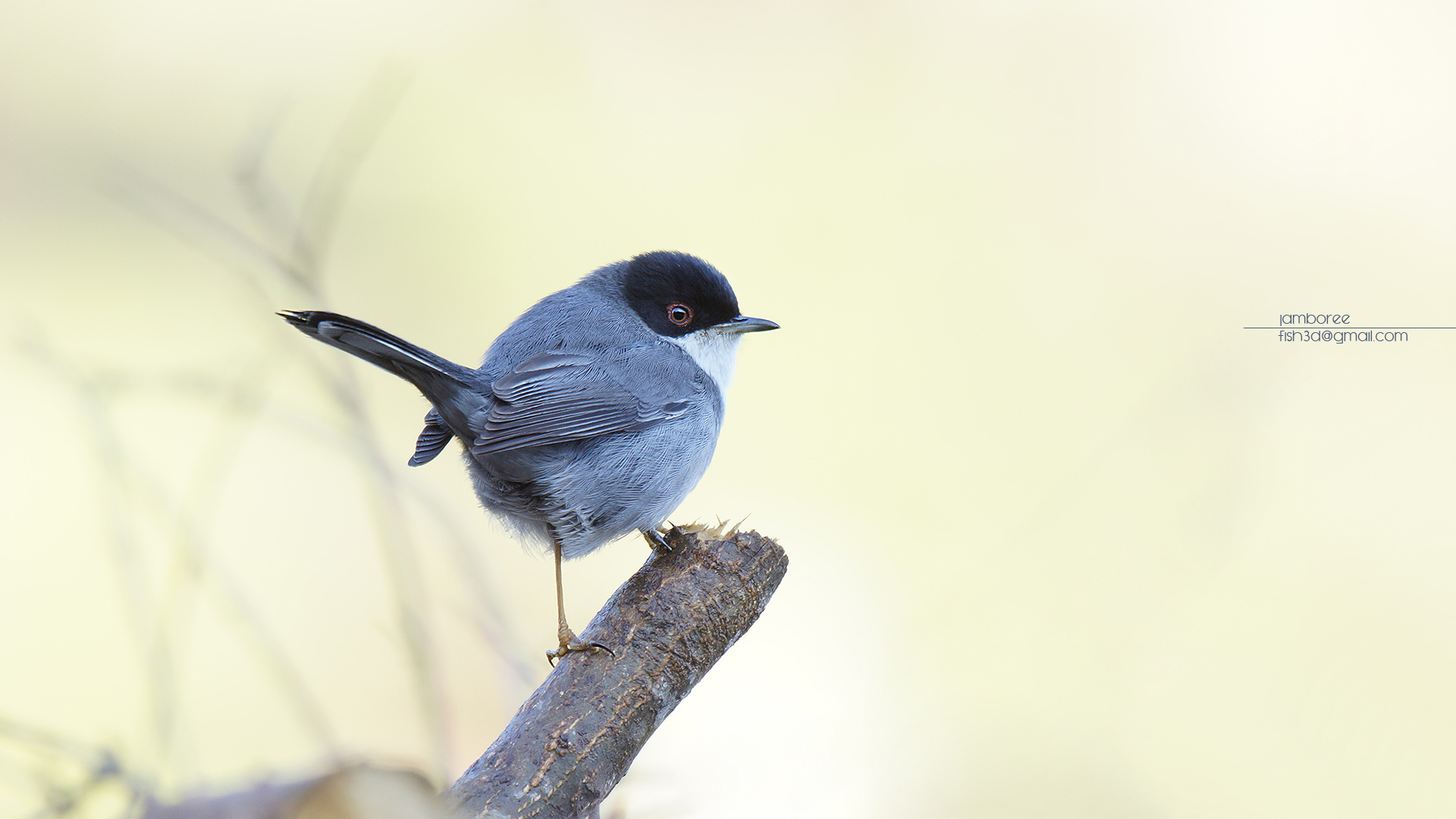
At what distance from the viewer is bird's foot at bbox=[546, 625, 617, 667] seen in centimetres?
193

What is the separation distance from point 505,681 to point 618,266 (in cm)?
147

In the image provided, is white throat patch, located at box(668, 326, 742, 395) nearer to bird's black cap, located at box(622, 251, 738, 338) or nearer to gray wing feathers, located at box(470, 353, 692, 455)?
bird's black cap, located at box(622, 251, 738, 338)

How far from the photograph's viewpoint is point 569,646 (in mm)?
1960

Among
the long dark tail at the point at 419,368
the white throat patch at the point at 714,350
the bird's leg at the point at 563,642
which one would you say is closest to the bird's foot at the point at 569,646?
the bird's leg at the point at 563,642

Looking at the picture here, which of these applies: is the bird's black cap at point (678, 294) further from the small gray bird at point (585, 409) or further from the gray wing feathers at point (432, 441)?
the gray wing feathers at point (432, 441)

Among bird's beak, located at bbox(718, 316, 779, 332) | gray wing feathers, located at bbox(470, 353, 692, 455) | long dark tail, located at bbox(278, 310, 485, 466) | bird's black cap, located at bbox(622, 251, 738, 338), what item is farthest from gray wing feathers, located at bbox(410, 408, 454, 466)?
bird's beak, located at bbox(718, 316, 779, 332)

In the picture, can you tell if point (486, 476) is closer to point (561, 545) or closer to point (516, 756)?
point (561, 545)

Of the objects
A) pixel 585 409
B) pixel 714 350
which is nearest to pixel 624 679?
pixel 585 409

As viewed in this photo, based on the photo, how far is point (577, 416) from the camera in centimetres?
223

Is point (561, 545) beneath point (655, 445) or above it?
beneath

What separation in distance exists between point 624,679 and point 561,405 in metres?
0.68

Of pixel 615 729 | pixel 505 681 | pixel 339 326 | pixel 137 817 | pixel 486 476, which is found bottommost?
pixel 615 729

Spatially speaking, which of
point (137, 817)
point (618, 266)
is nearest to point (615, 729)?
point (137, 817)

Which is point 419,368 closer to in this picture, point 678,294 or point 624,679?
point 624,679
